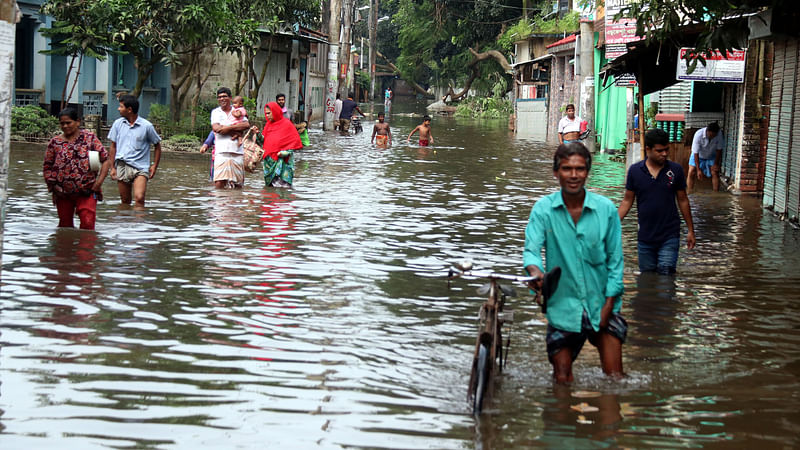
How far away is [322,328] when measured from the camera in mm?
7855

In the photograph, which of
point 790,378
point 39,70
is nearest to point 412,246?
point 790,378

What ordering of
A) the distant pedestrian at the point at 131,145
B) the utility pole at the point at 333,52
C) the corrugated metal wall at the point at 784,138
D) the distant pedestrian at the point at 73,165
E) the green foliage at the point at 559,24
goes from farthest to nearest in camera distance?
the green foliage at the point at 559,24 < the utility pole at the point at 333,52 < the corrugated metal wall at the point at 784,138 < the distant pedestrian at the point at 131,145 < the distant pedestrian at the point at 73,165

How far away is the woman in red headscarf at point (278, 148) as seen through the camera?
58.3 feet

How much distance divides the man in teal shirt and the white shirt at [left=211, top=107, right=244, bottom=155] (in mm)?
11369

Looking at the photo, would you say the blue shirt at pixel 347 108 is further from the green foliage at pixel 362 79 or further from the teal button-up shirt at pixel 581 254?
the green foliage at pixel 362 79

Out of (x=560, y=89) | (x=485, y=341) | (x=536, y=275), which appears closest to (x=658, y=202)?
(x=536, y=275)

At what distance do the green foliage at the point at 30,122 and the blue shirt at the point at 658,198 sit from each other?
18024mm

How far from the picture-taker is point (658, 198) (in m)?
9.48

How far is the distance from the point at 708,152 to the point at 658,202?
35.7 feet

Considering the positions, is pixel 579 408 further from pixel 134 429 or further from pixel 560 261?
pixel 134 429

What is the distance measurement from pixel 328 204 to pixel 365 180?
425cm

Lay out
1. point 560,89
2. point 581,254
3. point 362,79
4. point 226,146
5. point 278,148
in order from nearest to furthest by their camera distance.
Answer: point 581,254, point 226,146, point 278,148, point 560,89, point 362,79

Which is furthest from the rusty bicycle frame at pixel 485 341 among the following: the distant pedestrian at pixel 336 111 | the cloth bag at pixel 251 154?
the distant pedestrian at pixel 336 111

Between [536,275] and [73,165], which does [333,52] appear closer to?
[73,165]
